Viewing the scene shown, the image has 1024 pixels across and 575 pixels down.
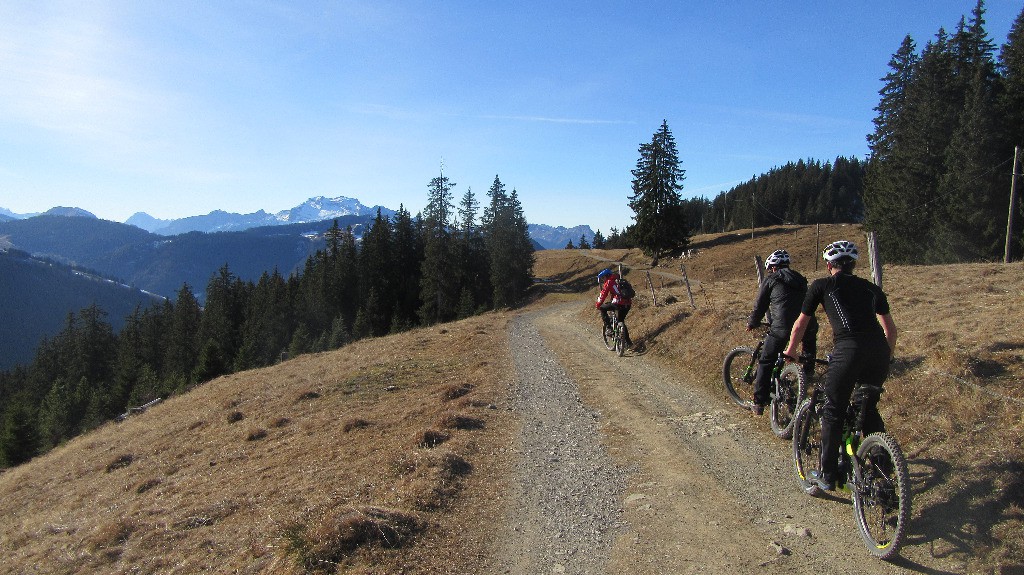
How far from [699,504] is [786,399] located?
8.65ft

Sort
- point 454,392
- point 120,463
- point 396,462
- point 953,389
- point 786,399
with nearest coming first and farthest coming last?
1. point 953,389
2. point 786,399
3. point 396,462
4. point 454,392
5. point 120,463

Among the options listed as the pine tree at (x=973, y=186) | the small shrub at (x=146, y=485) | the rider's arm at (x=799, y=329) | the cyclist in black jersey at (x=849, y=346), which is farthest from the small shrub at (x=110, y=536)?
the pine tree at (x=973, y=186)

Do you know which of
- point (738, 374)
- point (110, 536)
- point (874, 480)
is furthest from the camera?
point (738, 374)

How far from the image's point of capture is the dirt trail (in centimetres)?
497

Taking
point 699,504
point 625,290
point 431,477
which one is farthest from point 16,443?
point 699,504

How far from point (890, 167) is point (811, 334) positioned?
54037 mm

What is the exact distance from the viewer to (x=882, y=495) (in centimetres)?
489

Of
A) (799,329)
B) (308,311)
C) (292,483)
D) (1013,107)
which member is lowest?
(308,311)

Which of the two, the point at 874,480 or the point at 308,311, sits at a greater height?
the point at 874,480

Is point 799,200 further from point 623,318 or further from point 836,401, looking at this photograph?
point 836,401

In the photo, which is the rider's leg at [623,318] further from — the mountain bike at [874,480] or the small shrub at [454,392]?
the mountain bike at [874,480]

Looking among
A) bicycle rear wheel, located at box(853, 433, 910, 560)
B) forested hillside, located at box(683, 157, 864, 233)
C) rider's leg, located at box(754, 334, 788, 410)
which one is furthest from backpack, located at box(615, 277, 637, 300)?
forested hillside, located at box(683, 157, 864, 233)

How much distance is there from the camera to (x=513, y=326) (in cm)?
2886

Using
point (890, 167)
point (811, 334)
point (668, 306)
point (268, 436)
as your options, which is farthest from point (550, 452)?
point (890, 167)
